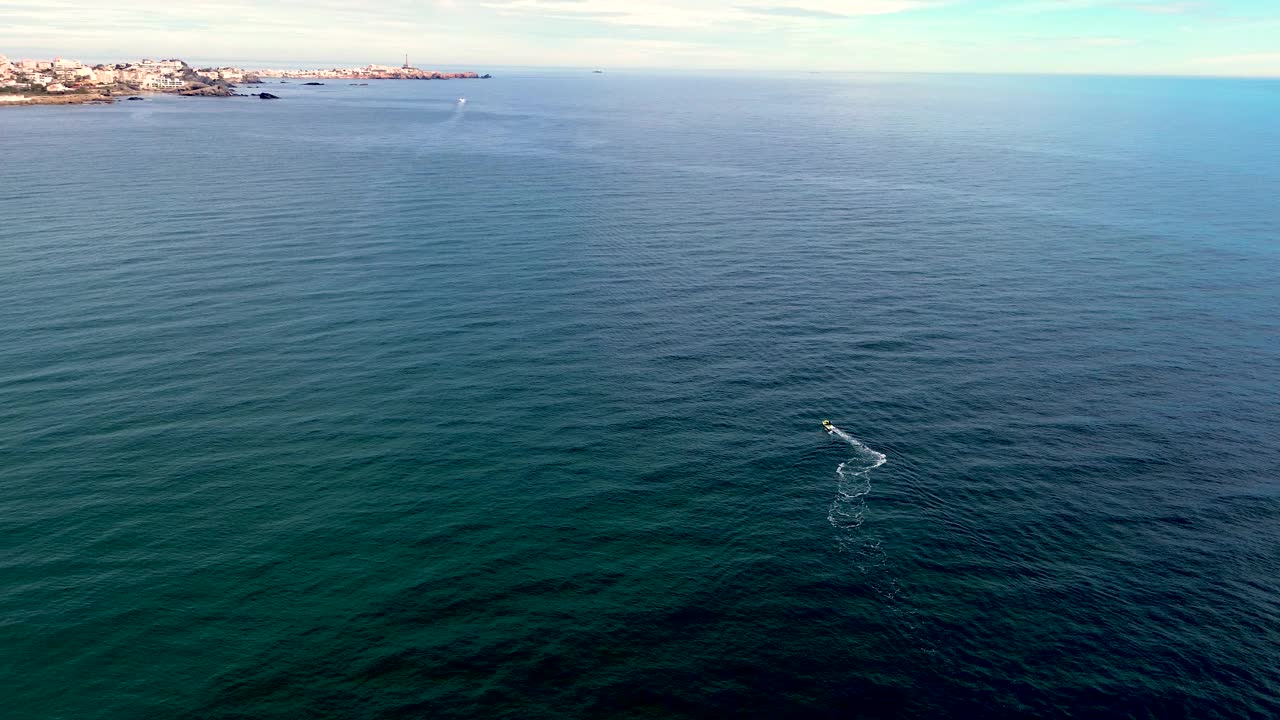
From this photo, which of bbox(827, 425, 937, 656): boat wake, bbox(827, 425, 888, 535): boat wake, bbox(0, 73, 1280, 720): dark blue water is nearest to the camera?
bbox(0, 73, 1280, 720): dark blue water

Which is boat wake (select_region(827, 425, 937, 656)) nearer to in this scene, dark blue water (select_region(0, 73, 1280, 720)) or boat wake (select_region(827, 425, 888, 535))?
boat wake (select_region(827, 425, 888, 535))

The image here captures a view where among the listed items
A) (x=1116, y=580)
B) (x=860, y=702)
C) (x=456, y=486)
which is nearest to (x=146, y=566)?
(x=456, y=486)

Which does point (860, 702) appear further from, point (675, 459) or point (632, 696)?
point (675, 459)

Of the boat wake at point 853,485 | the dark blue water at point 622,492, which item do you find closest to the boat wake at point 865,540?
the boat wake at point 853,485

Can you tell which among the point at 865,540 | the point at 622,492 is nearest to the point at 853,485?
the point at 865,540

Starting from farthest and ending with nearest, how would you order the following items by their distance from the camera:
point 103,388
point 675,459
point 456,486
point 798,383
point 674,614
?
point 798,383
point 103,388
point 675,459
point 456,486
point 674,614

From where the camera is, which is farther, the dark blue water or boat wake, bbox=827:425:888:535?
boat wake, bbox=827:425:888:535

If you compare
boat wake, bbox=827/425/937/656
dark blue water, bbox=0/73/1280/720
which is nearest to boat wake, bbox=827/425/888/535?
boat wake, bbox=827/425/937/656

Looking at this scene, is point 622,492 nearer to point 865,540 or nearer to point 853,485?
point 853,485

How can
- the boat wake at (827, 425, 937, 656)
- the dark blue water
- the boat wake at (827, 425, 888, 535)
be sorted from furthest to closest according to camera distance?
the boat wake at (827, 425, 888, 535) → the boat wake at (827, 425, 937, 656) → the dark blue water
